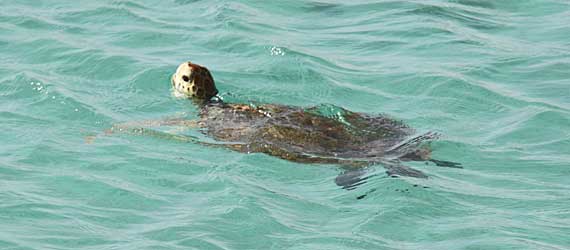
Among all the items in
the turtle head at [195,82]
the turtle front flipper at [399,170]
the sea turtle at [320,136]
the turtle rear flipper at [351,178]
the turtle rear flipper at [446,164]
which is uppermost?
the turtle head at [195,82]

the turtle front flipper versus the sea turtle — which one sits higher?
the sea turtle

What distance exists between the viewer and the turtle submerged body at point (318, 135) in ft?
25.9

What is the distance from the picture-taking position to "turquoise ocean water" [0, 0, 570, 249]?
6891 millimetres

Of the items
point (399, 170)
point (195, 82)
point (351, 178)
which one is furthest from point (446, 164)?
point (195, 82)

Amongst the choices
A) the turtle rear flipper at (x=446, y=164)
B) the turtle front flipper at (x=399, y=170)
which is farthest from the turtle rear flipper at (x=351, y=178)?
the turtle rear flipper at (x=446, y=164)

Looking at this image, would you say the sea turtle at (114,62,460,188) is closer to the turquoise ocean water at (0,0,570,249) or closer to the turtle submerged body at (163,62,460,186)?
the turtle submerged body at (163,62,460,186)

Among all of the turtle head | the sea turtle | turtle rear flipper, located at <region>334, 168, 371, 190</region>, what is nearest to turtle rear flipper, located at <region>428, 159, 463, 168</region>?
the sea turtle

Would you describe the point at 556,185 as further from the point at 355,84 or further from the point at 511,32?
the point at 511,32

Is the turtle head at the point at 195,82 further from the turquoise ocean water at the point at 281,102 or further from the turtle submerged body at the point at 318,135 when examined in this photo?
the turtle submerged body at the point at 318,135

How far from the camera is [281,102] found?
9.38 meters

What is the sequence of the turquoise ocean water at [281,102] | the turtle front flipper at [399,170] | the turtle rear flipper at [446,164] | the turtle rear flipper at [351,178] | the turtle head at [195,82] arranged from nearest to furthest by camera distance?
the turquoise ocean water at [281,102] → the turtle rear flipper at [351,178] → the turtle front flipper at [399,170] → the turtle rear flipper at [446,164] → the turtle head at [195,82]

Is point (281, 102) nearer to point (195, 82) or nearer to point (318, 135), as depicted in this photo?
point (195, 82)

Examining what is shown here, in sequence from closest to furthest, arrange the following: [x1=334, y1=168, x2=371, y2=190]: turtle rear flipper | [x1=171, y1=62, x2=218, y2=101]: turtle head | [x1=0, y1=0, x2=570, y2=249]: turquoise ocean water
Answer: [x1=0, y1=0, x2=570, y2=249]: turquoise ocean water
[x1=334, y1=168, x2=371, y2=190]: turtle rear flipper
[x1=171, y1=62, x2=218, y2=101]: turtle head

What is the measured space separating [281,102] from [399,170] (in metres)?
1.95
